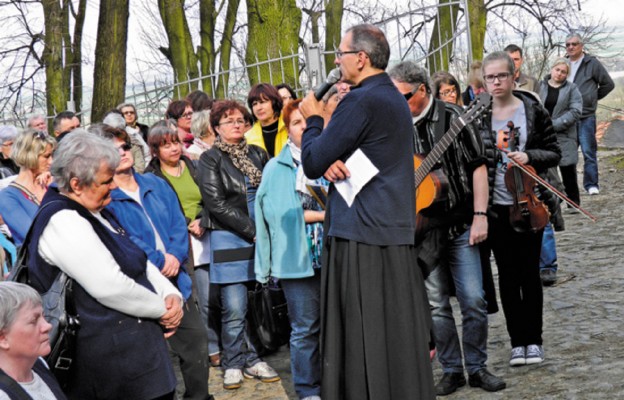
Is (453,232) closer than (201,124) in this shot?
Yes

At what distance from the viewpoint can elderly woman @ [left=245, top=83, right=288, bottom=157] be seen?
7.52m

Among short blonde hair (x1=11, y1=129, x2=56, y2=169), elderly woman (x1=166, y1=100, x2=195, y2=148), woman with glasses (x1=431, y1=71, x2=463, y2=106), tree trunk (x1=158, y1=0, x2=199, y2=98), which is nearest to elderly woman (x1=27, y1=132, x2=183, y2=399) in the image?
short blonde hair (x1=11, y1=129, x2=56, y2=169)

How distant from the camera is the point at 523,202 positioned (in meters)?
5.86

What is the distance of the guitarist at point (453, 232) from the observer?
18.1 ft

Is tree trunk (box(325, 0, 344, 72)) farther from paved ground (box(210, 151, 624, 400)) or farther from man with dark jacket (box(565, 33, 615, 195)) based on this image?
paved ground (box(210, 151, 624, 400))

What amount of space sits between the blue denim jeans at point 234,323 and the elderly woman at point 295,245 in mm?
742

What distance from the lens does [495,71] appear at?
19.4 ft

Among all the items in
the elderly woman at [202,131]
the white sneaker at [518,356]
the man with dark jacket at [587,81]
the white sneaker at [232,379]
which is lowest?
the white sneaker at [232,379]

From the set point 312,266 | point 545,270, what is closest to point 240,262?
point 312,266

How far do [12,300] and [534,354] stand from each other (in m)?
3.71

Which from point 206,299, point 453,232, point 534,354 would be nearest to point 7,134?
point 206,299

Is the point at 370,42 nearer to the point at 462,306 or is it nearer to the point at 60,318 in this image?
the point at 60,318

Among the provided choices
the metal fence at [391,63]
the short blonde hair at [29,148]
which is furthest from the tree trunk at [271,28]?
the short blonde hair at [29,148]

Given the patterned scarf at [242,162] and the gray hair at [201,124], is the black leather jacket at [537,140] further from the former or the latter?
the gray hair at [201,124]
